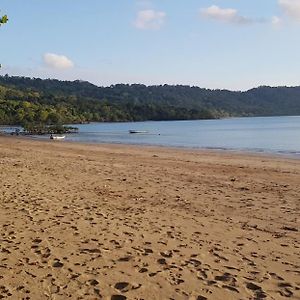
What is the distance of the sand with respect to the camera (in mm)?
5719

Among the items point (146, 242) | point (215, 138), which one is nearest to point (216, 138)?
point (215, 138)

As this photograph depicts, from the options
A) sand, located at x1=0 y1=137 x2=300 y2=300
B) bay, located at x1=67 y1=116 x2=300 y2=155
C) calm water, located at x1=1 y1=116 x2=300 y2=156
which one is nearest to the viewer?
sand, located at x1=0 y1=137 x2=300 y2=300

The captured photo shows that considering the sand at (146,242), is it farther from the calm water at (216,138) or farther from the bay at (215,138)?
the bay at (215,138)

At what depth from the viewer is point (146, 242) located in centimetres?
773

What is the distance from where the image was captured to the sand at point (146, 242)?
5.72 m

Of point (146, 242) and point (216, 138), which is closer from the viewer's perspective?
point (146, 242)

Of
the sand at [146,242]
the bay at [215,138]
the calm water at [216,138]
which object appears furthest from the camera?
the calm water at [216,138]

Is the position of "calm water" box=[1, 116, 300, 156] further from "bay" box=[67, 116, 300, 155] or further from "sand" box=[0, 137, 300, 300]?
"sand" box=[0, 137, 300, 300]

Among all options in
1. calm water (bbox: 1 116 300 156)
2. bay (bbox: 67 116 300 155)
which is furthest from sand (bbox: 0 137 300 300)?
bay (bbox: 67 116 300 155)

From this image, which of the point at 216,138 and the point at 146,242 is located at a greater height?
the point at 146,242

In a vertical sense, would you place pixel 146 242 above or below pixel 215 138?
above

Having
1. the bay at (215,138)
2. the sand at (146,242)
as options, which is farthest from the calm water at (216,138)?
the sand at (146,242)

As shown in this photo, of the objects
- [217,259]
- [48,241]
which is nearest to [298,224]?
[217,259]

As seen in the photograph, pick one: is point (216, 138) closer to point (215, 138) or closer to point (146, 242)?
point (215, 138)
